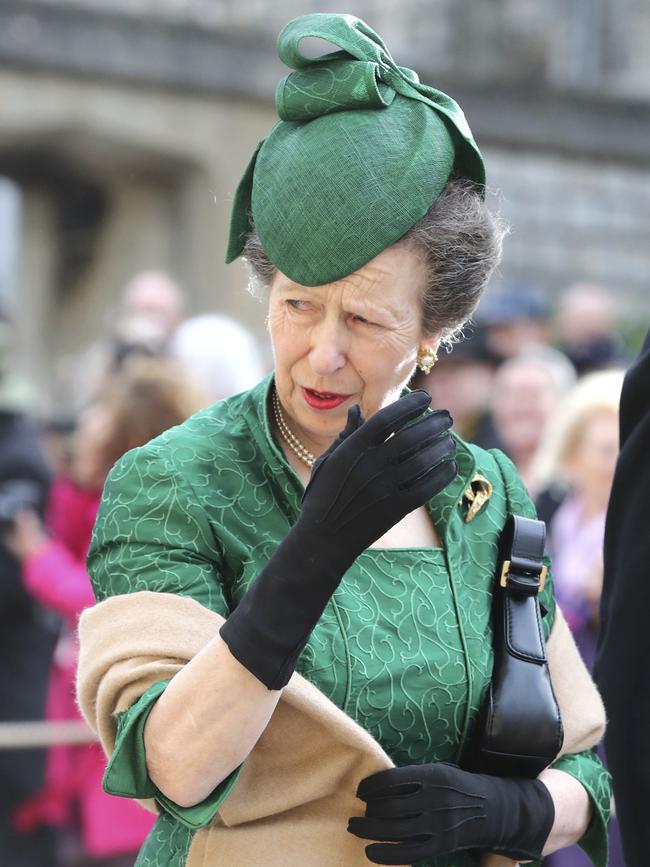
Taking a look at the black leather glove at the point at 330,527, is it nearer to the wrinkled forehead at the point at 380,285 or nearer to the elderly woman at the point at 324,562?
the elderly woman at the point at 324,562

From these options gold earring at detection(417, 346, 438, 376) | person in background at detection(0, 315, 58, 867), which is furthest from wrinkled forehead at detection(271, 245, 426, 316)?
person in background at detection(0, 315, 58, 867)

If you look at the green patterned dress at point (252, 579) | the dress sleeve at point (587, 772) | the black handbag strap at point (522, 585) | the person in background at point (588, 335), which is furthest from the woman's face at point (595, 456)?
the green patterned dress at point (252, 579)

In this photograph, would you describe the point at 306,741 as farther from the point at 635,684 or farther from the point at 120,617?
the point at 635,684

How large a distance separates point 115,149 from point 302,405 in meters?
8.94

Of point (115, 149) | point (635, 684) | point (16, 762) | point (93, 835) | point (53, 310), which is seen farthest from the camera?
point (53, 310)

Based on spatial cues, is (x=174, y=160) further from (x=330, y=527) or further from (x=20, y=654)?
(x=330, y=527)

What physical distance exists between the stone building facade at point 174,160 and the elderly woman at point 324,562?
6.61 meters

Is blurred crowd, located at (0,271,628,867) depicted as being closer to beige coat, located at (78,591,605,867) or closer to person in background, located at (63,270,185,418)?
person in background, located at (63,270,185,418)

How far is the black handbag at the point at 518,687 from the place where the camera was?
225cm

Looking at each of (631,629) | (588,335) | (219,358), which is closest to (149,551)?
(631,629)

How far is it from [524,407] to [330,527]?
3922mm

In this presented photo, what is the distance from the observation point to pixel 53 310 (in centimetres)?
1252

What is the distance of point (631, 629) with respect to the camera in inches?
113

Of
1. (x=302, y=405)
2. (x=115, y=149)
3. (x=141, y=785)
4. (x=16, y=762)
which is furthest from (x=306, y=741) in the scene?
(x=115, y=149)
